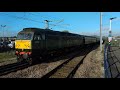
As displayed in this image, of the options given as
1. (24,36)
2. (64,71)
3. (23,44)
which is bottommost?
(64,71)

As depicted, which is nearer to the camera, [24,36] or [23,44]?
[23,44]

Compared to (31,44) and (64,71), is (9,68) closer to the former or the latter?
(31,44)

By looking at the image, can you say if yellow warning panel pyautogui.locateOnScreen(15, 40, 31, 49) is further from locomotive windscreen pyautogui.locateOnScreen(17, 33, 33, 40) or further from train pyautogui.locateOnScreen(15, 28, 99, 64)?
locomotive windscreen pyautogui.locateOnScreen(17, 33, 33, 40)

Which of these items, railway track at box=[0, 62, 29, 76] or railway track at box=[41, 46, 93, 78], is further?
railway track at box=[0, 62, 29, 76]

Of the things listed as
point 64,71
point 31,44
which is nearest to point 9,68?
point 31,44

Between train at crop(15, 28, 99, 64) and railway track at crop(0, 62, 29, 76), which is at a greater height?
train at crop(15, 28, 99, 64)

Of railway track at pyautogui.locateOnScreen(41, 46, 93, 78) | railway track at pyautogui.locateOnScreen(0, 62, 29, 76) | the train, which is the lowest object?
railway track at pyautogui.locateOnScreen(41, 46, 93, 78)

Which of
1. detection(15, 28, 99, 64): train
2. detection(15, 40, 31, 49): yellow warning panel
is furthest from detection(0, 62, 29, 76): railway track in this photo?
detection(15, 40, 31, 49): yellow warning panel

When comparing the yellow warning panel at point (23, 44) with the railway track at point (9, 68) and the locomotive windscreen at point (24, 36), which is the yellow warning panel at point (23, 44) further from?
the railway track at point (9, 68)

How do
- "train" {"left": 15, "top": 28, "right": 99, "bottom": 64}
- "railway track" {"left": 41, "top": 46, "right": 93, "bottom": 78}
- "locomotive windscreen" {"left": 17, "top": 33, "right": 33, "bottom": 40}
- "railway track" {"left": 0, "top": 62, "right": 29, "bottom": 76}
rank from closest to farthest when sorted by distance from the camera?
"railway track" {"left": 41, "top": 46, "right": 93, "bottom": 78}, "railway track" {"left": 0, "top": 62, "right": 29, "bottom": 76}, "train" {"left": 15, "top": 28, "right": 99, "bottom": 64}, "locomotive windscreen" {"left": 17, "top": 33, "right": 33, "bottom": 40}

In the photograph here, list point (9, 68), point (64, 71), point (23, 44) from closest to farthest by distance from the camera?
1. point (64, 71)
2. point (9, 68)
3. point (23, 44)

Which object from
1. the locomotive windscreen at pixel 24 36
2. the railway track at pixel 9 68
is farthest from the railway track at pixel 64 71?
the locomotive windscreen at pixel 24 36
